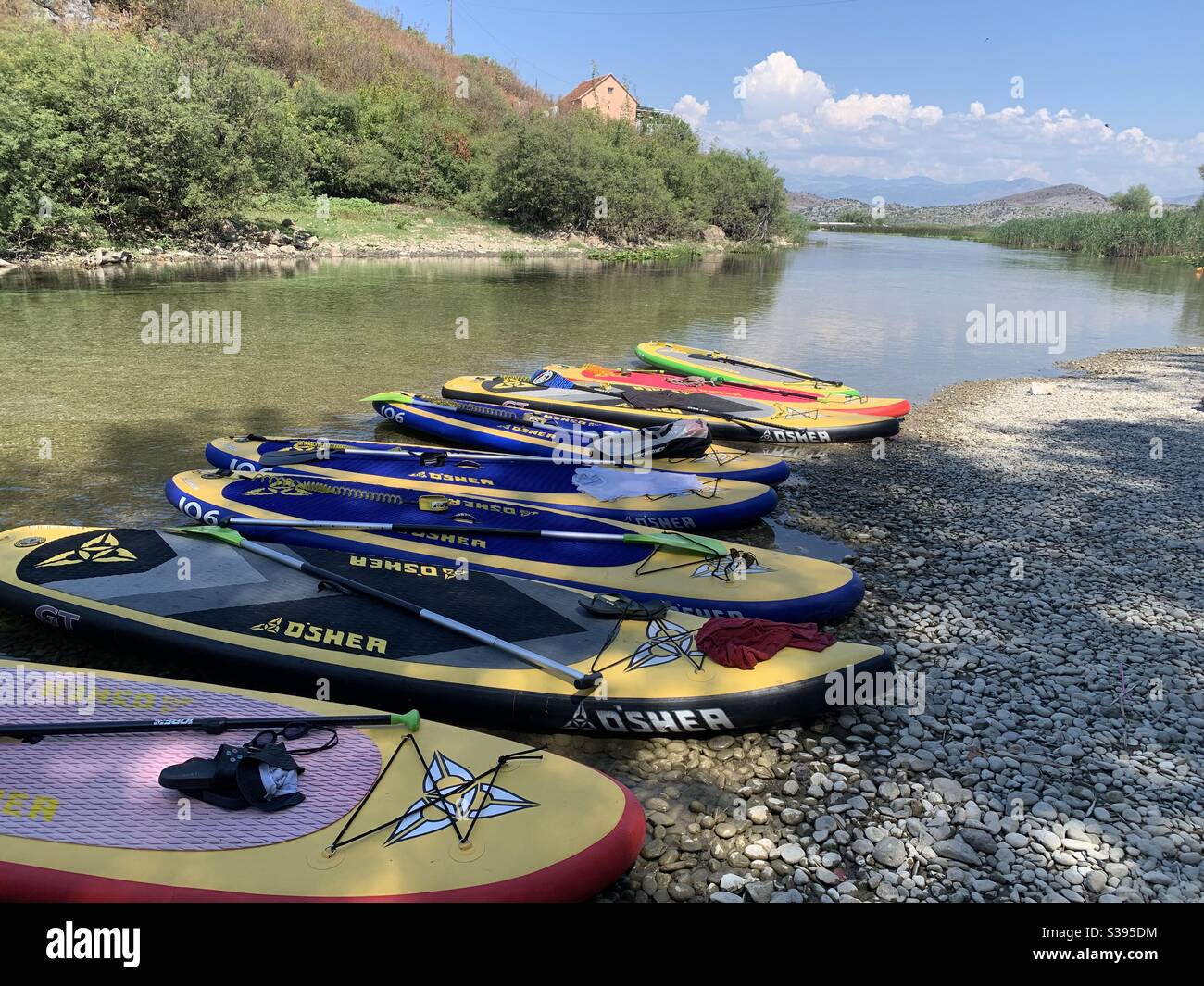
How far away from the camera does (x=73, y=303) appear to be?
21938mm

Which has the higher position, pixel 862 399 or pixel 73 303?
pixel 73 303

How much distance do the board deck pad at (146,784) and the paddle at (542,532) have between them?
276 centimetres

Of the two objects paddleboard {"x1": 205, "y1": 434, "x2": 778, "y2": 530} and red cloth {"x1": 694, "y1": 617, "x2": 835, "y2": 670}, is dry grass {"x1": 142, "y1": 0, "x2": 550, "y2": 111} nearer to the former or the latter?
paddleboard {"x1": 205, "y1": 434, "x2": 778, "y2": 530}

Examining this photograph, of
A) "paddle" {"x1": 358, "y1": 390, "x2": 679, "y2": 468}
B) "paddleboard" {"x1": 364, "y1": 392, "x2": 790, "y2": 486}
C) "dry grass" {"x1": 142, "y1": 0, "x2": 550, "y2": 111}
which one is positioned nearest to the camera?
"paddle" {"x1": 358, "y1": 390, "x2": 679, "y2": 468}

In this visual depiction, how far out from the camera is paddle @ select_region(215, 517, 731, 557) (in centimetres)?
686

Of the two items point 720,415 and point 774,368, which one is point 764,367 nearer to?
point 774,368

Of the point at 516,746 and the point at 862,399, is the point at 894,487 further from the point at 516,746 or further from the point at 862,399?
the point at 516,746

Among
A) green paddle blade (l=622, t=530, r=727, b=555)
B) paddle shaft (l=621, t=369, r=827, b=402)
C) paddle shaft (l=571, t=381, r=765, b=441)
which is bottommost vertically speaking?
green paddle blade (l=622, t=530, r=727, b=555)

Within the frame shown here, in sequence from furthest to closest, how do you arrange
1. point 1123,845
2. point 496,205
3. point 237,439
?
point 496,205 → point 237,439 → point 1123,845

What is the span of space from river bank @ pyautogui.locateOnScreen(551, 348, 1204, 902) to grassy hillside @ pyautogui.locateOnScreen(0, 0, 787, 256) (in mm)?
35332

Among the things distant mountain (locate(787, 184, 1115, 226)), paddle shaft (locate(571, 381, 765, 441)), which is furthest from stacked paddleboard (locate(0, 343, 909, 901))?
distant mountain (locate(787, 184, 1115, 226))
